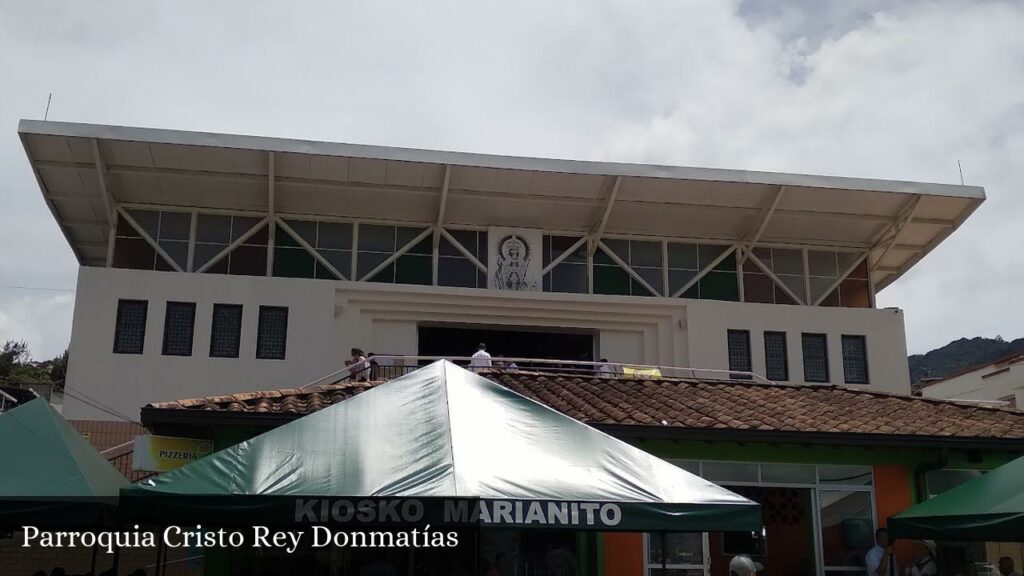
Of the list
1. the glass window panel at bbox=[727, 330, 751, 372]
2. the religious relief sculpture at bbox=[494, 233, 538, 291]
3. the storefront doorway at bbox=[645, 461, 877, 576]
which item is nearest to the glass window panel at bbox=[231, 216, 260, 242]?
the religious relief sculpture at bbox=[494, 233, 538, 291]

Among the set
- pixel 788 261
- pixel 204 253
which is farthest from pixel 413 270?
pixel 788 261

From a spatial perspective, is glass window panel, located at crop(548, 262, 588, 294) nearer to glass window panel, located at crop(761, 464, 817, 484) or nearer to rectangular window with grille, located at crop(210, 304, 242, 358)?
rectangular window with grille, located at crop(210, 304, 242, 358)

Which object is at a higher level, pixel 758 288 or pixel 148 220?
pixel 148 220

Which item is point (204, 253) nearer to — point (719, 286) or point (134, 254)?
point (134, 254)

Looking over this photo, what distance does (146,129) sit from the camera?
20969mm

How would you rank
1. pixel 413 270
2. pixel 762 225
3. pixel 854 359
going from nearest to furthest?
pixel 413 270 < pixel 762 225 < pixel 854 359

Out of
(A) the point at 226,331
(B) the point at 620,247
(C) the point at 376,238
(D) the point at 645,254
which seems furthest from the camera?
(D) the point at 645,254

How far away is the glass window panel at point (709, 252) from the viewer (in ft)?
82.1

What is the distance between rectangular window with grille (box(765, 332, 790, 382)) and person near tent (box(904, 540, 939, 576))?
11.5 metres

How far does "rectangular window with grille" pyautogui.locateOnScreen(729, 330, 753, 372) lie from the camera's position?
936 inches

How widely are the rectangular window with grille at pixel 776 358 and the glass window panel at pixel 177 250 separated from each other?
13.7m

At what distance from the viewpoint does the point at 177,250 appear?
23078 mm

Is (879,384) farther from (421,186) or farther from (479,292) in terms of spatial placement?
(421,186)

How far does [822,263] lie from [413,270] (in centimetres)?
1038
